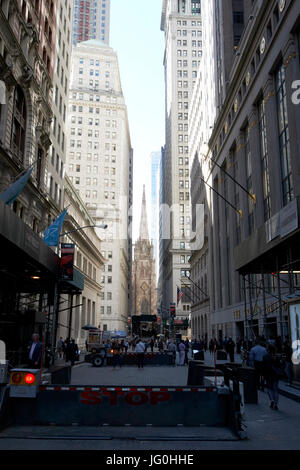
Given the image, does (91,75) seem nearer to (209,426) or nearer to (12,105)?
(12,105)

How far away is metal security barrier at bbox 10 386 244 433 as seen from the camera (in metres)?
9.47

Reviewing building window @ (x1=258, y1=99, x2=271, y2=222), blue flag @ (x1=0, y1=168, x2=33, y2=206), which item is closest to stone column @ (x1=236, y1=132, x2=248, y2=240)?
building window @ (x1=258, y1=99, x2=271, y2=222)

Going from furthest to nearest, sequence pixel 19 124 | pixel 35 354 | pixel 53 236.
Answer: pixel 19 124
pixel 53 236
pixel 35 354

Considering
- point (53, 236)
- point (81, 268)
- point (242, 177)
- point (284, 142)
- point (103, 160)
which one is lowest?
point (53, 236)

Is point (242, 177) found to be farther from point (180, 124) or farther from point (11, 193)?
point (180, 124)

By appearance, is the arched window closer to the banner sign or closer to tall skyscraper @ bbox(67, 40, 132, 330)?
the banner sign

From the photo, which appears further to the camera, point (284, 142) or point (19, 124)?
point (19, 124)

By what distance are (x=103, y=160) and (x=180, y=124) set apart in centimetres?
2520

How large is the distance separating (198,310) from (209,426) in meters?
66.5

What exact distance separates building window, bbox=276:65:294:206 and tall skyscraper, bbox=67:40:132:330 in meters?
76.0

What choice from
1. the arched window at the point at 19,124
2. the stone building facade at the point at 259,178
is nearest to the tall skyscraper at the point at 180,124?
the stone building facade at the point at 259,178

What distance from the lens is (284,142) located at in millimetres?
30641

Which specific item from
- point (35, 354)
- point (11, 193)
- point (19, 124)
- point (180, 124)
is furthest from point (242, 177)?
point (180, 124)

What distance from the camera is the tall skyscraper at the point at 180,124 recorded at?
4274 inches
